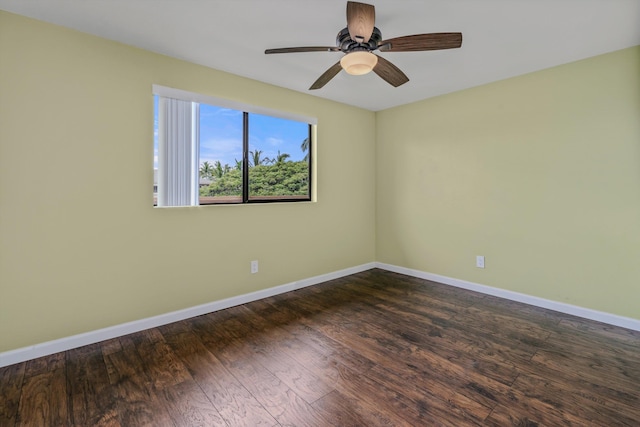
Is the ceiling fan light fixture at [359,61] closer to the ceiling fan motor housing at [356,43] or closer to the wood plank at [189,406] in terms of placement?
the ceiling fan motor housing at [356,43]

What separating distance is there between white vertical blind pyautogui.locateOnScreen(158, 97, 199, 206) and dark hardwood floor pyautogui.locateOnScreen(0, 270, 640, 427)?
1.15 metres

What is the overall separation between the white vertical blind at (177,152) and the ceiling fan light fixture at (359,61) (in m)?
1.51

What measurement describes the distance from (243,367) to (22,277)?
→ 1630 mm

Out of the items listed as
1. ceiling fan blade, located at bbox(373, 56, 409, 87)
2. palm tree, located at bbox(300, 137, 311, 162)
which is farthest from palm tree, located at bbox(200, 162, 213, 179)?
ceiling fan blade, located at bbox(373, 56, 409, 87)

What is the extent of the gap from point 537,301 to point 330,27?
10.4ft

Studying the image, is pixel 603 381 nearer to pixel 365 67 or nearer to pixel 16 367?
pixel 365 67

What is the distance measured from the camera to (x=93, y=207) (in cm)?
215

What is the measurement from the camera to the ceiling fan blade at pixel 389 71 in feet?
6.56

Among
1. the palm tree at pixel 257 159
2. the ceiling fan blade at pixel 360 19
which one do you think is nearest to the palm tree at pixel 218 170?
the palm tree at pixel 257 159

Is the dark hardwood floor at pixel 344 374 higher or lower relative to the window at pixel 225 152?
lower

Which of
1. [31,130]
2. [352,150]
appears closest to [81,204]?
[31,130]

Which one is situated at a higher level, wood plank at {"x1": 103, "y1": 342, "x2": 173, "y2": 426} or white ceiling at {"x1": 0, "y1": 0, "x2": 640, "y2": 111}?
white ceiling at {"x1": 0, "y1": 0, "x2": 640, "y2": 111}

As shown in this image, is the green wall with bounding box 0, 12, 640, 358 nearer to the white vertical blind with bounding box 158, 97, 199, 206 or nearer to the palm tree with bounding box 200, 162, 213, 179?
the white vertical blind with bounding box 158, 97, 199, 206

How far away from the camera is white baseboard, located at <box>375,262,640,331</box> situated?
7.88ft
